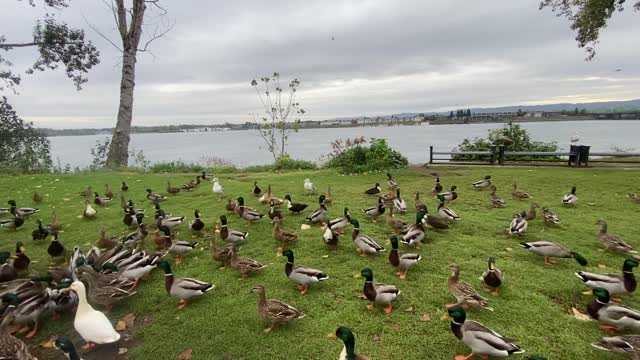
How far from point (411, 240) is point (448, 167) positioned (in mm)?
11800

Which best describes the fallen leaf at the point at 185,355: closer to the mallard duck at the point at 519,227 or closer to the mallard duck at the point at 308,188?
the mallard duck at the point at 519,227

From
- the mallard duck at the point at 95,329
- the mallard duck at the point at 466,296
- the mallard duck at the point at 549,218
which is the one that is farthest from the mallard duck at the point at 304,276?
the mallard duck at the point at 549,218

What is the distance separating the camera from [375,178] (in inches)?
598

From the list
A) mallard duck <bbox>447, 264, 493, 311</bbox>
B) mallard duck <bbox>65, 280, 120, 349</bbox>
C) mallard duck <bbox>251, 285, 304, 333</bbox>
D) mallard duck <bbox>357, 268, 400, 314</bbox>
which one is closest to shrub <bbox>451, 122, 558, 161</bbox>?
mallard duck <bbox>447, 264, 493, 311</bbox>

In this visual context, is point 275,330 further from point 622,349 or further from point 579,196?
point 579,196

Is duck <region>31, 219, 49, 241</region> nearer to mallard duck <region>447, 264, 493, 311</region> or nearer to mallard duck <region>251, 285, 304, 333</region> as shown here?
mallard duck <region>251, 285, 304, 333</region>

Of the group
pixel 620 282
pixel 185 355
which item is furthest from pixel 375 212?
pixel 185 355

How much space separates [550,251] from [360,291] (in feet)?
12.1

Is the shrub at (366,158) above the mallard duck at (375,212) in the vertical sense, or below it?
above

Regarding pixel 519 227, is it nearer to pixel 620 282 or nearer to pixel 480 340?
pixel 620 282

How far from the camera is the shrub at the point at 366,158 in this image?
664 inches

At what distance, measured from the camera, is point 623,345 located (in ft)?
13.1

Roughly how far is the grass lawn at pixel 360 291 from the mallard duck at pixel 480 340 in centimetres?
25

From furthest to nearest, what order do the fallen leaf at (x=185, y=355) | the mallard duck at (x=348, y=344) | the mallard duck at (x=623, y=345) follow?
the fallen leaf at (x=185, y=355)
the mallard duck at (x=623, y=345)
the mallard duck at (x=348, y=344)
